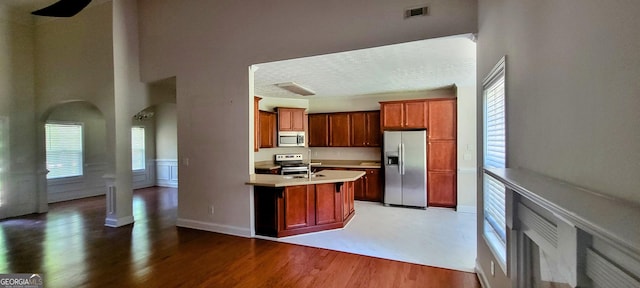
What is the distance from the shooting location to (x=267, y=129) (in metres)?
6.41

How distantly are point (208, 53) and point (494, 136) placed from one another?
4010 mm

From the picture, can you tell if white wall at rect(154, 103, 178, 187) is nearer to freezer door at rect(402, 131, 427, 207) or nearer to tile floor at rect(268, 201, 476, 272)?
tile floor at rect(268, 201, 476, 272)

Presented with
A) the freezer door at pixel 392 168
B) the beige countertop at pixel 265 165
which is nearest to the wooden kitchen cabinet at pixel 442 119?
the freezer door at pixel 392 168

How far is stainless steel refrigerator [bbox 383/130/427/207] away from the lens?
5.57m

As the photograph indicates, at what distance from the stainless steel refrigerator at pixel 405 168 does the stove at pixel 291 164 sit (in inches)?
77.1

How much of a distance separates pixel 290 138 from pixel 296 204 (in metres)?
2.91

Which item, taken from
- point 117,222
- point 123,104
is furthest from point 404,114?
point 117,222

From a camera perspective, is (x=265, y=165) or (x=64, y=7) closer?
(x=64, y=7)

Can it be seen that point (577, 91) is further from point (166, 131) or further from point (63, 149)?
point (166, 131)

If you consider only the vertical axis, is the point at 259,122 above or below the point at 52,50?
below

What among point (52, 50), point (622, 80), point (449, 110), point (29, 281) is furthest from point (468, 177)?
point (52, 50)

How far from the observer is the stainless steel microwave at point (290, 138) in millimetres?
6629

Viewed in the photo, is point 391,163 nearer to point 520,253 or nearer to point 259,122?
point 259,122

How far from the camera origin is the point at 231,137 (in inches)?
160
